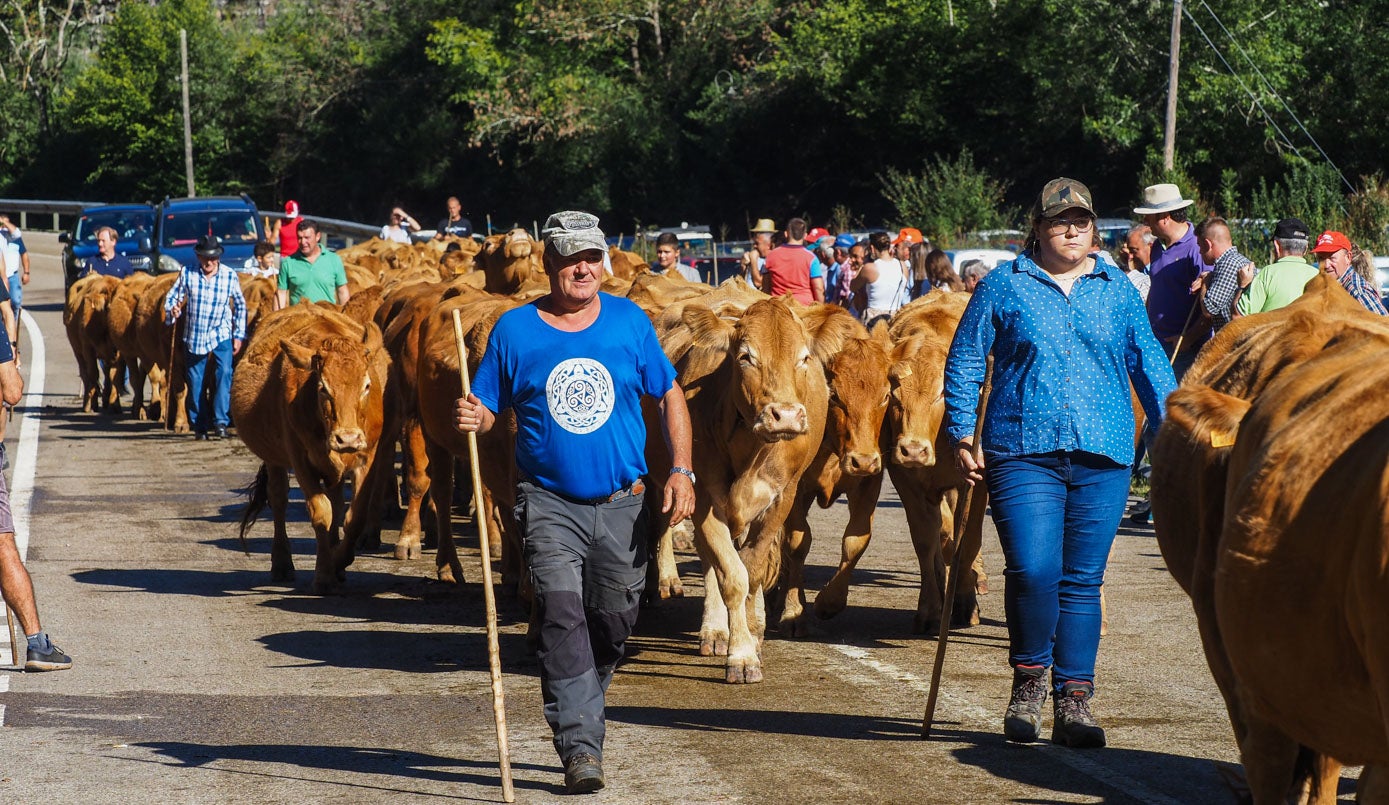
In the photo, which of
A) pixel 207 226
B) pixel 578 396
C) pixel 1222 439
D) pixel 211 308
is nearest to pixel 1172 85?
pixel 207 226

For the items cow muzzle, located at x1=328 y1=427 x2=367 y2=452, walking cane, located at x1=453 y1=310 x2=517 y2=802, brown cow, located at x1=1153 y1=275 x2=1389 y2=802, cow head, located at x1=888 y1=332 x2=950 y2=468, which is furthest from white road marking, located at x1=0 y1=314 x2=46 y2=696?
brown cow, located at x1=1153 y1=275 x2=1389 y2=802

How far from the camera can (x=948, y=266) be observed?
48.9 feet

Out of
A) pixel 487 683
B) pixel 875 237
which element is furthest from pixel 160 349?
pixel 487 683

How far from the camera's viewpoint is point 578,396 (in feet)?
20.3

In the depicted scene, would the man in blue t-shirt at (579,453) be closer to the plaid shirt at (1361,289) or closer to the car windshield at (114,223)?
the plaid shirt at (1361,289)

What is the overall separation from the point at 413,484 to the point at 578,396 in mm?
5517

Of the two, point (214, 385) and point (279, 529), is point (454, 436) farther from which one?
point (214, 385)

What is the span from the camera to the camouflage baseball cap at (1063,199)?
6.45m

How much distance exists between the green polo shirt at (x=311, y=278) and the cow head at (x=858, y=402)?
9002 mm

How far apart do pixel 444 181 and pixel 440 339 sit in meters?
49.8

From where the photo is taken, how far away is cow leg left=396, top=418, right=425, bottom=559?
11484 millimetres

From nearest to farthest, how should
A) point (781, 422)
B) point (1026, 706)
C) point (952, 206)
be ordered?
point (1026, 706) < point (781, 422) < point (952, 206)

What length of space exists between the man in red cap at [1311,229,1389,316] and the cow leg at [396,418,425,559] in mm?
5720

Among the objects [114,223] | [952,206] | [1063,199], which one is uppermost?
[952,206]
